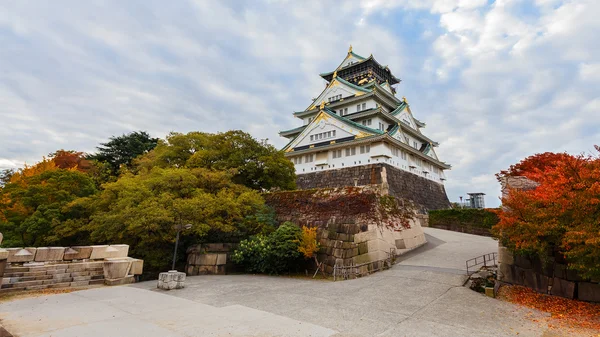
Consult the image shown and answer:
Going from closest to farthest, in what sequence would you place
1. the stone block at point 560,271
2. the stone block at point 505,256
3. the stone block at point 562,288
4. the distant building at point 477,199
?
1. the stone block at point 562,288
2. the stone block at point 560,271
3. the stone block at point 505,256
4. the distant building at point 477,199

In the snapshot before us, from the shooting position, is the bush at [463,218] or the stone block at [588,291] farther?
the bush at [463,218]

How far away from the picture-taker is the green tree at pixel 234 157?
54.4 ft

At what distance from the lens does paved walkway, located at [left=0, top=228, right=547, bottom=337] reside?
5.17m

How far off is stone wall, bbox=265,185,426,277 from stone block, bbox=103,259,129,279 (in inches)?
277


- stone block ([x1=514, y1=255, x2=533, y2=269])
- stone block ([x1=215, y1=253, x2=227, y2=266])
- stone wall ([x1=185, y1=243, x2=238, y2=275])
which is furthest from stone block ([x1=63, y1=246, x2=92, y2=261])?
stone block ([x1=514, y1=255, x2=533, y2=269])

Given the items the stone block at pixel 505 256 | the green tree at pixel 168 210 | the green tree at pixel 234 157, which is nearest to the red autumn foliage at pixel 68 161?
the green tree at pixel 234 157

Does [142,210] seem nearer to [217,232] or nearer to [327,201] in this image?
[217,232]

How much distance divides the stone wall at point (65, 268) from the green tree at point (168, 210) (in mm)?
1661

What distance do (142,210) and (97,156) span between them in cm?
2192

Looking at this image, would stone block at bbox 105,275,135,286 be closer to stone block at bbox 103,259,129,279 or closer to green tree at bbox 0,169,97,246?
stone block at bbox 103,259,129,279

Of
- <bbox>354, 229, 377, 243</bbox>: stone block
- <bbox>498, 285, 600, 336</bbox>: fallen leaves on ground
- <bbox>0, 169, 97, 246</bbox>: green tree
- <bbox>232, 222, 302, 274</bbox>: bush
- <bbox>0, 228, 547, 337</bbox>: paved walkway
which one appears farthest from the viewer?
<bbox>0, 169, 97, 246</bbox>: green tree

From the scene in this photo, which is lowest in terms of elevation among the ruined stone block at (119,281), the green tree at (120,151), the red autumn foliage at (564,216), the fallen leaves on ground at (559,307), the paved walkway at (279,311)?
the ruined stone block at (119,281)

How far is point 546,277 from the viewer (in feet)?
26.1

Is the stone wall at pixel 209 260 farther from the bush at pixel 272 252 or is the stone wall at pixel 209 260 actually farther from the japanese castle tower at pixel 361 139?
the japanese castle tower at pixel 361 139
